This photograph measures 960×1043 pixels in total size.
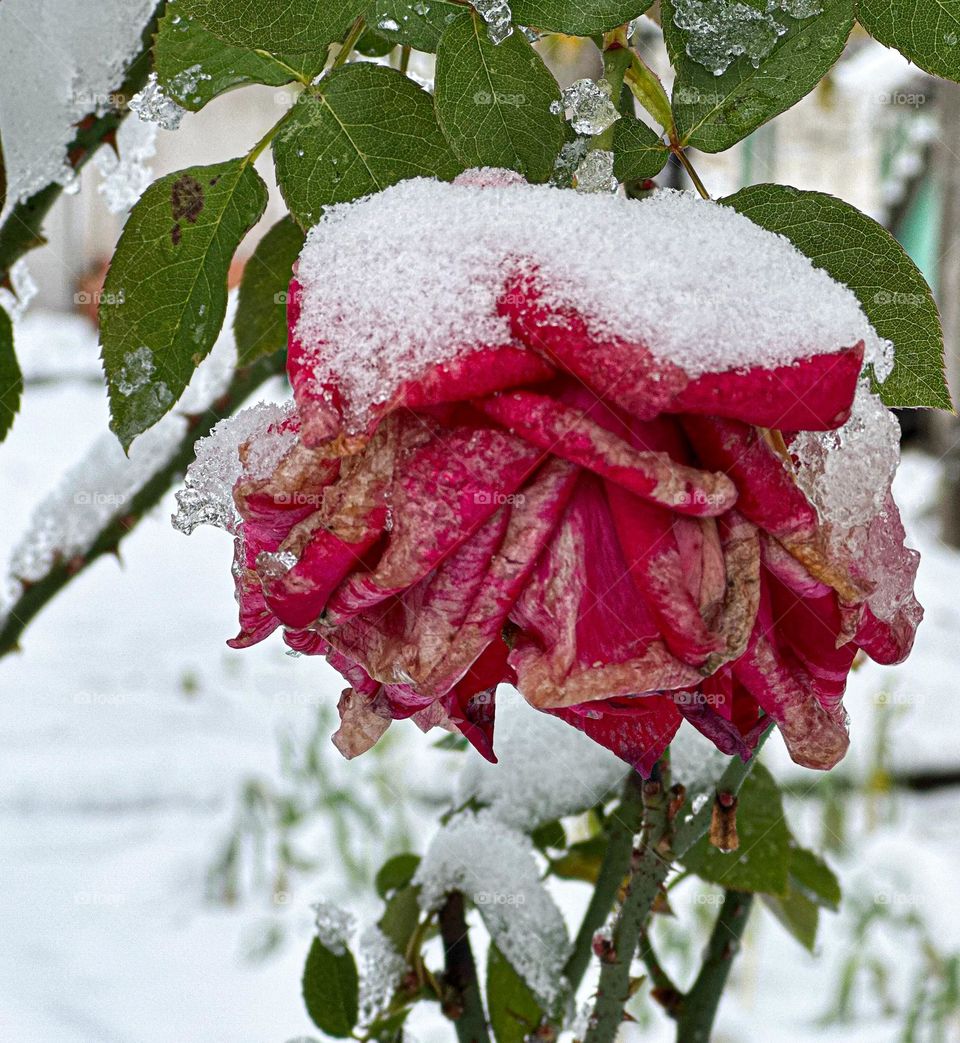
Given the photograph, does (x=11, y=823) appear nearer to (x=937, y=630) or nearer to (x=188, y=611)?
(x=188, y=611)

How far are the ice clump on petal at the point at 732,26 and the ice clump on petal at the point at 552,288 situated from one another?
73mm

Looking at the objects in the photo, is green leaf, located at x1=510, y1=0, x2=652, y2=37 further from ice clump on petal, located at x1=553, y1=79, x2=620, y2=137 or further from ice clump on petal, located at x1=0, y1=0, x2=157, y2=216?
ice clump on petal, located at x1=0, y1=0, x2=157, y2=216

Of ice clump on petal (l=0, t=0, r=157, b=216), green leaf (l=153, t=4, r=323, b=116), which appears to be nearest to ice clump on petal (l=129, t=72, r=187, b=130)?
green leaf (l=153, t=4, r=323, b=116)

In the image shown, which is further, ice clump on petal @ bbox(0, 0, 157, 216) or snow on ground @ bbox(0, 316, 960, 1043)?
snow on ground @ bbox(0, 316, 960, 1043)

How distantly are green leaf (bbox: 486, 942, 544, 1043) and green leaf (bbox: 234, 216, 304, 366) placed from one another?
329mm

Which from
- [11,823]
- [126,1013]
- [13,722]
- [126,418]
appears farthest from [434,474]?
[13,722]

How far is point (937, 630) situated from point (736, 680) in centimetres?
303

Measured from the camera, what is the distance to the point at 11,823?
1830 mm

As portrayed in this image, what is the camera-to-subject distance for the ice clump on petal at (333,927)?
24.1 inches

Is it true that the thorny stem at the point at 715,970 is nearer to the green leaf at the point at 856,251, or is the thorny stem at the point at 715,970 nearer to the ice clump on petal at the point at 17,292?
the green leaf at the point at 856,251

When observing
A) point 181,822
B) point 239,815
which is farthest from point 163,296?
point 181,822

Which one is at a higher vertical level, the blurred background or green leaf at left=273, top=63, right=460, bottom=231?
green leaf at left=273, top=63, right=460, bottom=231

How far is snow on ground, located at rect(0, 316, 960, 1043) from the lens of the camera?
1.29 meters

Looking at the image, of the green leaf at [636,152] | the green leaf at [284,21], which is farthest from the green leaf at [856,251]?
the green leaf at [284,21]
